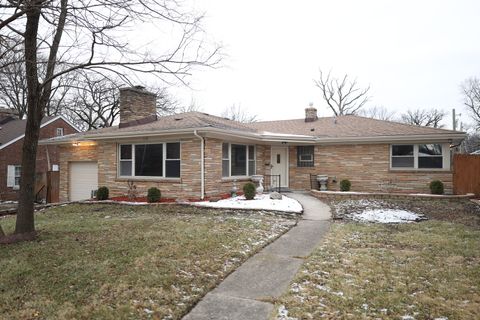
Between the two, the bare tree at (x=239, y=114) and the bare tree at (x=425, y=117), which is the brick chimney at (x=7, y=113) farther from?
the bare tree at (x=425, y=117)

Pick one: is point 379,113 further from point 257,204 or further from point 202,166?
point 257,204

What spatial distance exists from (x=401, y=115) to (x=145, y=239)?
52.5 m

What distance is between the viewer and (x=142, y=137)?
1310 cm

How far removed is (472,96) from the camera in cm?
3847

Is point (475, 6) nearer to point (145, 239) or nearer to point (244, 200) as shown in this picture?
point (244, 200)

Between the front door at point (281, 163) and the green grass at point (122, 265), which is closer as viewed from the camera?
the green grass at point (122, 265)

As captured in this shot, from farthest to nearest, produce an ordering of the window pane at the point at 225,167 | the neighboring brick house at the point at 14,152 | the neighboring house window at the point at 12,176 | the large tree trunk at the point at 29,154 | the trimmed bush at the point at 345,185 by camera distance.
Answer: the neighboring house window at the point at 12,176
the neighboring brick house at the point at 14,152
the trimmed bush at the point at 345,185
the window pane at the point at 225,167
the large tree trunk at the point at 29,154

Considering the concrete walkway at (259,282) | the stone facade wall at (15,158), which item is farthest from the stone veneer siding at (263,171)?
the stone facade wall at (15,158)

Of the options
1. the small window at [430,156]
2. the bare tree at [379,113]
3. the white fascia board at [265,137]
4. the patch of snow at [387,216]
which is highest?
the bare tree at [379,113]

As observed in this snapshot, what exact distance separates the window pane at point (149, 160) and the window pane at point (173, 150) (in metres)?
0.39

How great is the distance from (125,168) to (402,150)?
12084 mm

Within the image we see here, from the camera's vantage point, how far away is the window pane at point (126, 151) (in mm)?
13770

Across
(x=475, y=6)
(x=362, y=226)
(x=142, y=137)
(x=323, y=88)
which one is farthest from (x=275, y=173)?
(x=323, y=88)

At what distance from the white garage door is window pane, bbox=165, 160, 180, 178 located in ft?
16.3
